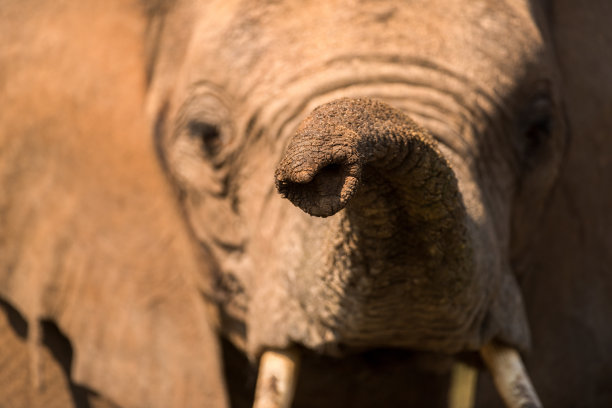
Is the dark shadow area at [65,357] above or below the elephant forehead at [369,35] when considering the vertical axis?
below

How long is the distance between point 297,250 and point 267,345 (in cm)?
18

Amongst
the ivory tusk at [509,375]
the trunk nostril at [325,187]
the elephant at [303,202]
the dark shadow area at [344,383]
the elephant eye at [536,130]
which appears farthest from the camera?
the dark shadow area at [344,383]

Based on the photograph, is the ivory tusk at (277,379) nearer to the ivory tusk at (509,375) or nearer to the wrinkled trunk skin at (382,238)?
the wrinkled trunk skin at (382,238)

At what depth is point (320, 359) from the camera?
2016 mm

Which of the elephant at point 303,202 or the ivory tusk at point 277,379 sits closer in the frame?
the elephant at point 303,202

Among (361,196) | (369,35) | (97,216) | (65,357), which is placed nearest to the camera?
(361,196)

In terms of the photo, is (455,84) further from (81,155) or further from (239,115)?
(81,155)

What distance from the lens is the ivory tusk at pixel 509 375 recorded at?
1688mm

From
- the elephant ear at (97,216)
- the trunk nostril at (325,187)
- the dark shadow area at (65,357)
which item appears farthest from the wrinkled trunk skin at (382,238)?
the dark shadow area at (65,357)

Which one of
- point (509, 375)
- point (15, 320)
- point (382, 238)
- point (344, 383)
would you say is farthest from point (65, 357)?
point (382, 238)

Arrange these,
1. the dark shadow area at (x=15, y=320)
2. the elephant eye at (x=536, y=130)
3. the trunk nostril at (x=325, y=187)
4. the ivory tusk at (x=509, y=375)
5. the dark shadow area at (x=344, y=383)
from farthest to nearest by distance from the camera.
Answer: the dark shadow area at (x=15, y=320) < the dark shadow area at (x=344, y=383) < the elephant eye at (x=536, y=130) < the ivory tusk at (x=509, y=375) < the trunk nostril at (x=325, y=187)

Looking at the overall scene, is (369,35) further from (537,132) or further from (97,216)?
(97,216)

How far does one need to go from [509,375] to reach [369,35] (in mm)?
499

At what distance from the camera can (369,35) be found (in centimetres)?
170
